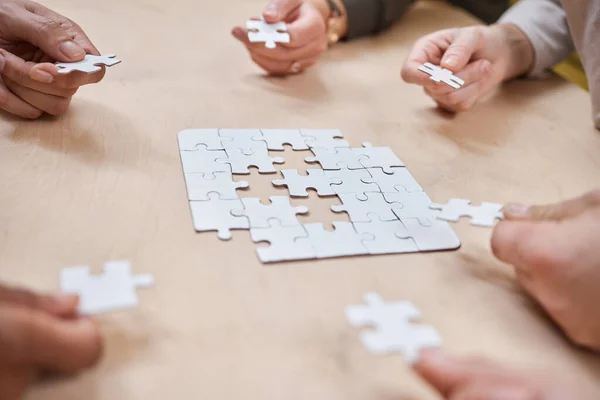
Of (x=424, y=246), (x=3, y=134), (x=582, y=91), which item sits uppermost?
(x=3, y=134)

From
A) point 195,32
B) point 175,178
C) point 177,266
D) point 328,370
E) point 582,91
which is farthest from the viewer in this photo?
point 195,32

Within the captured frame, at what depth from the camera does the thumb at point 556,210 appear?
28.2 inches

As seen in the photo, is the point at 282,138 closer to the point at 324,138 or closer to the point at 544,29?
the point at 324,138

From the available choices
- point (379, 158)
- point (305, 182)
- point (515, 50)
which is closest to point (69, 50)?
point (305, 182)

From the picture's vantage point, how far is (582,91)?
1428mm

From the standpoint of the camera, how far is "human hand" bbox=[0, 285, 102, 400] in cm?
53

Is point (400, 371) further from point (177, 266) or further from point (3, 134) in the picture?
point (3, 134)

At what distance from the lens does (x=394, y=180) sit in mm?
969

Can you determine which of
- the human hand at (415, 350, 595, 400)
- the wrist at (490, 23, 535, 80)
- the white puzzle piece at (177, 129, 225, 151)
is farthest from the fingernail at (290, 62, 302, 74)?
the human hand at (415, 350, 595, 400)

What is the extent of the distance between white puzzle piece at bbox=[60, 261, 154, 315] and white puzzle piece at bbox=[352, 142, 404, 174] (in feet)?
1.53

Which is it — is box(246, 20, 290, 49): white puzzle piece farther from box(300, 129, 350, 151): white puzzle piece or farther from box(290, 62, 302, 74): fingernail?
box(300, 129, 350, 151): white puzzle piece

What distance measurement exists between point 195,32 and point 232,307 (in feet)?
3.47

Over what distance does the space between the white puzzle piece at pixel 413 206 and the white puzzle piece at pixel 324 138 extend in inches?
7.2

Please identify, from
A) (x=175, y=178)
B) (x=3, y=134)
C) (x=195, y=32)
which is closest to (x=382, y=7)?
(x=195, y=32)
